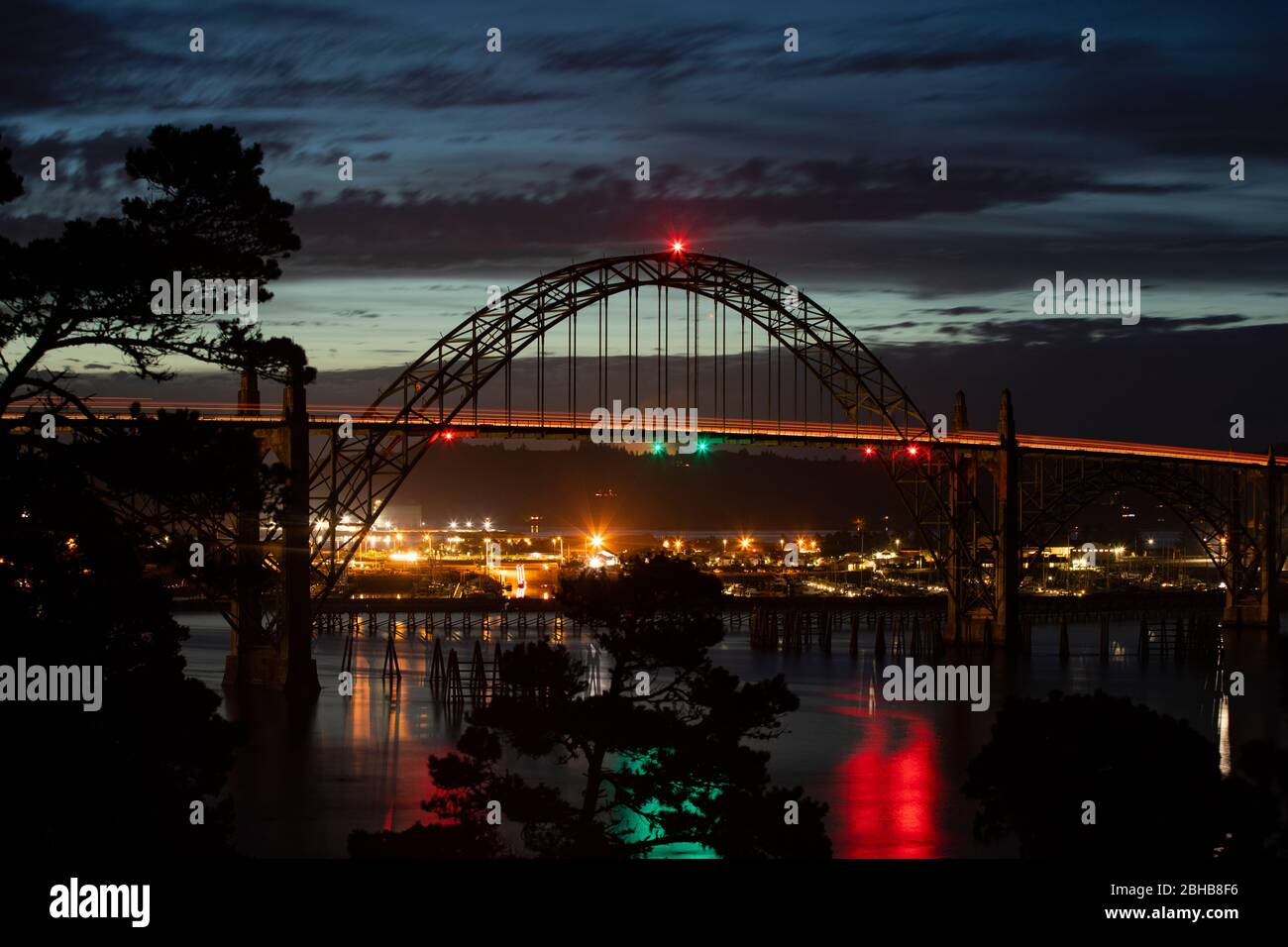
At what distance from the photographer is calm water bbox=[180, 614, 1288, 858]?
108ft

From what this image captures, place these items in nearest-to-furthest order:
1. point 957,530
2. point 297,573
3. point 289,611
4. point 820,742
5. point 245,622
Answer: point 820,742 → point 297,573 → point 289,611 → point 245,622 → point 957,530

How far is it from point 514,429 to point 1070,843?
4090cm

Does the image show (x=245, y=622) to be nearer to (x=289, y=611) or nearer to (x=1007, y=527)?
(x=289, y=611)

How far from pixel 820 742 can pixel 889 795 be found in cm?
865

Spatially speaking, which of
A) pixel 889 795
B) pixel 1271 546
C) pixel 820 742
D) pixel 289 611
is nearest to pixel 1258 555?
pixel 1271 546

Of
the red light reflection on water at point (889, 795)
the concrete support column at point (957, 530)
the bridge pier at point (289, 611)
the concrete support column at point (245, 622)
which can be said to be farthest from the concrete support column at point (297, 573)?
the concrete support column at point (957, 530)

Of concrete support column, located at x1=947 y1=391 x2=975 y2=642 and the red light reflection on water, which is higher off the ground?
concrete support column, located at x1=947 y1=391 x2=975 y2=642

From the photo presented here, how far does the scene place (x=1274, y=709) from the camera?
179 feet

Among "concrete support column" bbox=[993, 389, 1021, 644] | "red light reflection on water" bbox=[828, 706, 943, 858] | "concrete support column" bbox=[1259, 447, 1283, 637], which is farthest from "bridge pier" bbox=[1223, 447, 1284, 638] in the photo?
"red light reflection on water" bbox=[828, 706, 943, 858]

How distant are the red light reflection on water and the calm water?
5cm

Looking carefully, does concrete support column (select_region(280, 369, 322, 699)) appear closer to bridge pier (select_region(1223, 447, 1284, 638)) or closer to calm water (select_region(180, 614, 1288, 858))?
calm water (select_region(180, 614, 1288, 858))

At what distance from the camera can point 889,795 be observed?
37.2 meters

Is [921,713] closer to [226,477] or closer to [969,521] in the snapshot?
[969,521]
